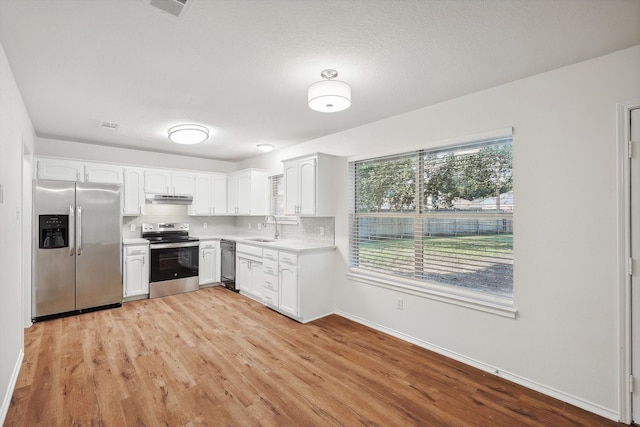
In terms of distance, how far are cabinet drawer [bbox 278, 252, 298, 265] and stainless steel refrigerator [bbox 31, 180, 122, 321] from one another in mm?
2464

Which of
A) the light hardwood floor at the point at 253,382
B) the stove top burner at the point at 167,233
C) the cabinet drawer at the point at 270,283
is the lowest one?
the light hardwood floor at the point at 253,382

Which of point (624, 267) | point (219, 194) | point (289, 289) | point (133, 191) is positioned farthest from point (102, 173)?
point (624, 267)

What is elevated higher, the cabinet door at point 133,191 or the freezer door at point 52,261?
the cabinet door at point 133,191

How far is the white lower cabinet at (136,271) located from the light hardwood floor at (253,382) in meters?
1.03

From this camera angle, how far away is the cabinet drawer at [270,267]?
4254 mm

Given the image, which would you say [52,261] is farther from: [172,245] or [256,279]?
[256,279]

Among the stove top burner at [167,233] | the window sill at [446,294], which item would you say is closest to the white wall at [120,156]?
the stove top burner at [167,233]

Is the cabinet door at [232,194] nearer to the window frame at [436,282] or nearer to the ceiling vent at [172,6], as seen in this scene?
the window frame at [436,282]

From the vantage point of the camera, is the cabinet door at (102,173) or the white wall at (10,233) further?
the cabinet door at (102,173)

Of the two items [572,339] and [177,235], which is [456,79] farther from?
[177,235]

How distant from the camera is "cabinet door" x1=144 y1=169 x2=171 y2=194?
17.2 ft

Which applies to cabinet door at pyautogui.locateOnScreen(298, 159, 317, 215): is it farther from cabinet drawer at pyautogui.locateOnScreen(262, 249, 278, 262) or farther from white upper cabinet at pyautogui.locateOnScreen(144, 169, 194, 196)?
white upper cabinet at pyautogui.locateOnScreen(144, 169, 194, 196)

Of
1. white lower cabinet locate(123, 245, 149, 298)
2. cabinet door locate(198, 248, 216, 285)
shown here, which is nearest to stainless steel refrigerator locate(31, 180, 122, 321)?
white lower cabinet locate(123, 245, 149, 298)

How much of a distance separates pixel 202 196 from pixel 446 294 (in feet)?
15.4
